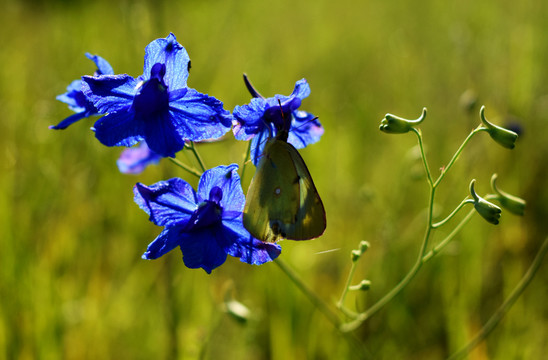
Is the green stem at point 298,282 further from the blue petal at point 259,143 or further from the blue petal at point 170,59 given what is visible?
the blue petal at point 170,59

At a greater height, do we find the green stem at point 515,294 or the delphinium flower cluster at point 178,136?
the delphinium flower cluster at point 178,136

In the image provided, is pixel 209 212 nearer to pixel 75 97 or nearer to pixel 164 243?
pixel 164 243

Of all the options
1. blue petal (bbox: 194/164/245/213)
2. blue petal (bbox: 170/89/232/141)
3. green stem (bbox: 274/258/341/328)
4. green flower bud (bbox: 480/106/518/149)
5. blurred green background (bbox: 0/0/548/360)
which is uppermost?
green flower bud (bbox: 480/106/518/149)

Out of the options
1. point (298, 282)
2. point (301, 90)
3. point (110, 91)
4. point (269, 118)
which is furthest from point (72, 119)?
point (298, 282)

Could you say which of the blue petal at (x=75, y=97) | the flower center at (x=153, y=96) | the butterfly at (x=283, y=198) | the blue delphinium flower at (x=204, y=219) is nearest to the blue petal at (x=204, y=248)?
the blue delphinium flower at (x=204, y=219)

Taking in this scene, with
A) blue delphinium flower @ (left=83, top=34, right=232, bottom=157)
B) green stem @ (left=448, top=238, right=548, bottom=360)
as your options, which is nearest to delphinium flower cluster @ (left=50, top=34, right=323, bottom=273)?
blue delphinium flower @ (left=83, top=34, right=232, bottom=157)

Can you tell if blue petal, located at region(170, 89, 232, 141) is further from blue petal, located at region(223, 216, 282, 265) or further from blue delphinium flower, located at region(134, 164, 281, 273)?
blue petal, located at region(223, 216, 282, 265)
